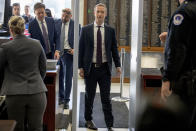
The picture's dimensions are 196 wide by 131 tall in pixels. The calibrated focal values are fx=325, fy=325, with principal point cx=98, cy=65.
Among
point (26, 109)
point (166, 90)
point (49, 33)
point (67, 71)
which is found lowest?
point (26, 109)

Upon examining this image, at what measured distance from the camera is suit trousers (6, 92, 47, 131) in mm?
2844

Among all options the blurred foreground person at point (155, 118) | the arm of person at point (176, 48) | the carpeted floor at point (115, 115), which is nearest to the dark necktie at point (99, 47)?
the carpeted floor at point (115, 115)

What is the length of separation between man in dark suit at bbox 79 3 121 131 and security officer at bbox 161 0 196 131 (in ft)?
6.24

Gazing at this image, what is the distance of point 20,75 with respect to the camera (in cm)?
283

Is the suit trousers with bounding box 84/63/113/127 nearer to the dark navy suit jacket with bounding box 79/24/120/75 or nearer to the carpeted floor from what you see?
the dark navy suit jacket with bounding box 79/24/120/75

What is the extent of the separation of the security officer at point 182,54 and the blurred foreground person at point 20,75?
49.8 inches

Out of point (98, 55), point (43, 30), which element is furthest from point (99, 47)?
point (43, 30)

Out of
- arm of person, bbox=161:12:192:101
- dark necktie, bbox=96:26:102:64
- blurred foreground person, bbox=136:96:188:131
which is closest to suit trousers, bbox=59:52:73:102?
dark necktie, bbox=96:26:102:64

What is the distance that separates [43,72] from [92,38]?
1.15 m

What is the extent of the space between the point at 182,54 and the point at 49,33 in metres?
3.10

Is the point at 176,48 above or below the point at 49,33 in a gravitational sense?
below

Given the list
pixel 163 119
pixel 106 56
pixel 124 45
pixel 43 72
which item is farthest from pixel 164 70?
pixel 124 45

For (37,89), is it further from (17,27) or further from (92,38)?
(92,38)

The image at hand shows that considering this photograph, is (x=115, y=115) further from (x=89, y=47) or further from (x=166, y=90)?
(x=166, y=90)
